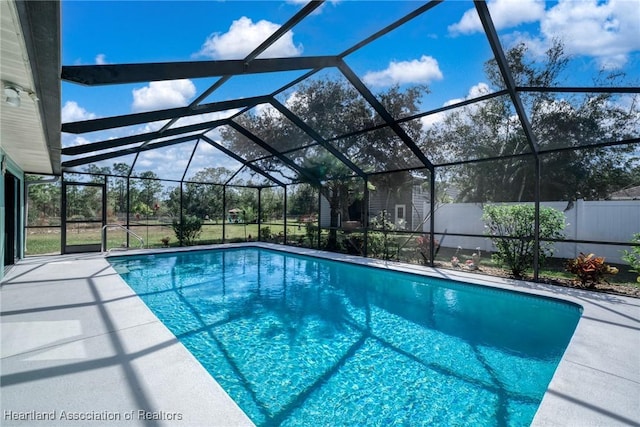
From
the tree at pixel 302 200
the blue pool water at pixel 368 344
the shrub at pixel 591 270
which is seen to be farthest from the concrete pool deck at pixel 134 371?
the tree at pixel 302 200

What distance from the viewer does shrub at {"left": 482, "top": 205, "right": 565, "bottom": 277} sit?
24.1 ft

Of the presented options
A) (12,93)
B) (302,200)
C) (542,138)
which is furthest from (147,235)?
(542,138)

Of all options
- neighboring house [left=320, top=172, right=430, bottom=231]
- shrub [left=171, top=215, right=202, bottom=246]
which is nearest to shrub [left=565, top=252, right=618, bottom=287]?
neighboring house [left=320, top=172, right=430, bottom=231]

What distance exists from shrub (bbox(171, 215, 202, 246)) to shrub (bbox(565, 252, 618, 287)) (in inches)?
472

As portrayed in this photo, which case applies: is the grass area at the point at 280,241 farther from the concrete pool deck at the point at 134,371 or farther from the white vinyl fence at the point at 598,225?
the concrete pool deck at the point at 134,371

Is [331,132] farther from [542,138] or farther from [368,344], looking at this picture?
[368,344]

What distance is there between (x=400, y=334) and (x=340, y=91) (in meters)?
5.13

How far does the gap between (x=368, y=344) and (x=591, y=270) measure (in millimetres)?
5191

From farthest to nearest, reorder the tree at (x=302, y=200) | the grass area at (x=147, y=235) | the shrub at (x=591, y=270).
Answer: the tree at (x=302, y=200) < the grass area at (x=147, y=235) < the shrub at (x=591, y=270)

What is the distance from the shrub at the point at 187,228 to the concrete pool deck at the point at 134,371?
716cm

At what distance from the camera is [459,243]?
1202 centimetres

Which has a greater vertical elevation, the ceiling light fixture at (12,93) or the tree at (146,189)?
the ceiling light fixture at (12,93)

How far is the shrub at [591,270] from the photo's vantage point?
620 cm

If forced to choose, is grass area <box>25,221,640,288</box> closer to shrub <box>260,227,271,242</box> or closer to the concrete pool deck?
shrub <box>260,227,271,242</box>
